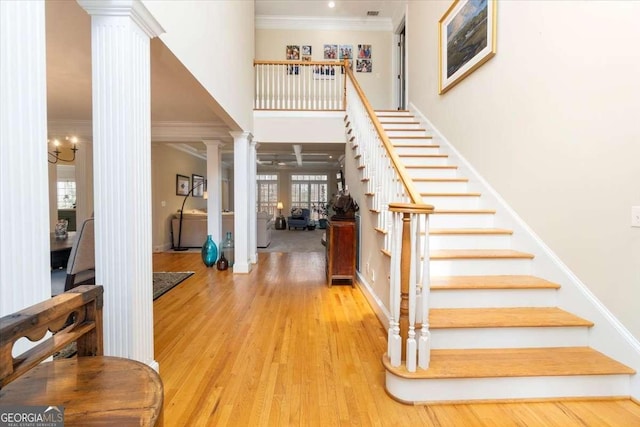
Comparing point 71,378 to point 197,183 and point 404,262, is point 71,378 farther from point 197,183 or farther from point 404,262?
point 197,183

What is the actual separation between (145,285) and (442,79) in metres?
4.15

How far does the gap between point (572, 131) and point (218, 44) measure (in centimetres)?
312

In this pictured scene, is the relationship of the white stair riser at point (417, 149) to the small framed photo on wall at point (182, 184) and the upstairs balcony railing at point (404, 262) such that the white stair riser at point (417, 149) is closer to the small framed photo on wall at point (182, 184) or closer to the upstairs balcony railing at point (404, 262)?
the upstairs balcony railing at point (404, 262)

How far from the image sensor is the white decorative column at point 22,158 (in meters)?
0.94

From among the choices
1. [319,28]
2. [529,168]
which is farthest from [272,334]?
[319,28]

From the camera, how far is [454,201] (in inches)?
127

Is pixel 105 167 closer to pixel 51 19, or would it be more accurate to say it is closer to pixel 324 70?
pixel 51 19

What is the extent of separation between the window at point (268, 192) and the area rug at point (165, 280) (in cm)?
892

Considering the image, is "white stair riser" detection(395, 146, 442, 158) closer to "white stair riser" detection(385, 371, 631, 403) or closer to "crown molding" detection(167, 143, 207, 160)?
"white stair riser" detection(385, 371, 631, 403)

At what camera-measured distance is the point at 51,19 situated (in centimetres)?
213

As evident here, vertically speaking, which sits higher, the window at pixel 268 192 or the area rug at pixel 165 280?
the window at pixel 268 192

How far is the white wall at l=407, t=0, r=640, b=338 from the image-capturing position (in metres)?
1.80

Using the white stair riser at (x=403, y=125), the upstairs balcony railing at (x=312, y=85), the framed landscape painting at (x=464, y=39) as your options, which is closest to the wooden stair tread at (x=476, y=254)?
the framed landscape painting at (x=464, y=39)

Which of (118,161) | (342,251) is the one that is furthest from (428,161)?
(118,161)
